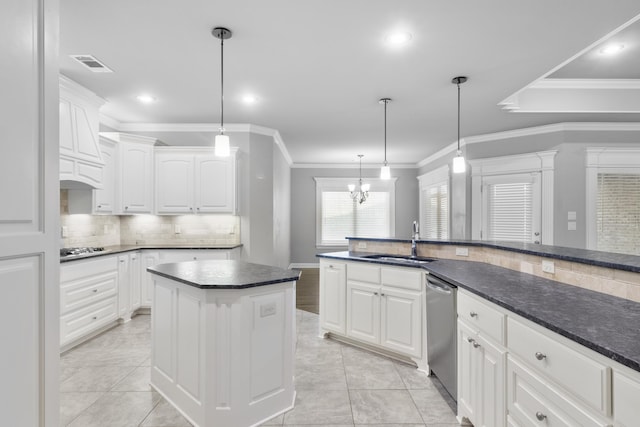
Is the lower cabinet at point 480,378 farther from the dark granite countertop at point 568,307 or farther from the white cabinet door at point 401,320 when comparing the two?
the white cabinet door at point 401,320

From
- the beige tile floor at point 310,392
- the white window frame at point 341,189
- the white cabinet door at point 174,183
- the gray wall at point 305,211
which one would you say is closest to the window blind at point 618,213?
the beige tile floor at point 310,392

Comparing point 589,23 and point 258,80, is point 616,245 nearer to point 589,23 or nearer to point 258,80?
point 589,23

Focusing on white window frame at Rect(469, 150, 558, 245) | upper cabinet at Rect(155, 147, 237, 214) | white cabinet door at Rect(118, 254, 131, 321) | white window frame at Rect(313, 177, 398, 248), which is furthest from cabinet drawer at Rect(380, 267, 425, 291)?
white window frame at Rect(313, 177, 398, 248)

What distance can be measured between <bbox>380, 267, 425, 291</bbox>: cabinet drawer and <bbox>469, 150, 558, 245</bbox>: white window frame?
337cm

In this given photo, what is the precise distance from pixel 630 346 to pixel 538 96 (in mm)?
4110

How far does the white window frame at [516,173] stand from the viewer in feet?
16.3

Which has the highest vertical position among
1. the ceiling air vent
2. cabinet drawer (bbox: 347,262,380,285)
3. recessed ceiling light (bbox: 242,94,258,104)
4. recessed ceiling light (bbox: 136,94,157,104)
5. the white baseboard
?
the ceiling air vent

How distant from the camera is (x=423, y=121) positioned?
4.93 meters

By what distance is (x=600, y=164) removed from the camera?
4785 millimetres

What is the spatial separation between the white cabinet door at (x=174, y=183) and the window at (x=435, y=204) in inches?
186

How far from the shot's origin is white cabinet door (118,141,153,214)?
14.5ft

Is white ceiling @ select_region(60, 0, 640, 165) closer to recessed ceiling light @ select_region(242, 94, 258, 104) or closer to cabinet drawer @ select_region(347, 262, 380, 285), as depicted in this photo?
recessed ceiling light @ select_region(242, 94, 258, 104)

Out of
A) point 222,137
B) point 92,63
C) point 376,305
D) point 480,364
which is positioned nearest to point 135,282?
point 92,63

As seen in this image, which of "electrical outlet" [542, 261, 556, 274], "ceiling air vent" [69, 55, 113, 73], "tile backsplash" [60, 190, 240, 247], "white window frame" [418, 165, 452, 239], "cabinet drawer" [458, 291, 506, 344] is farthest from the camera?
"white window frame" [418, 165, 452, 239]
